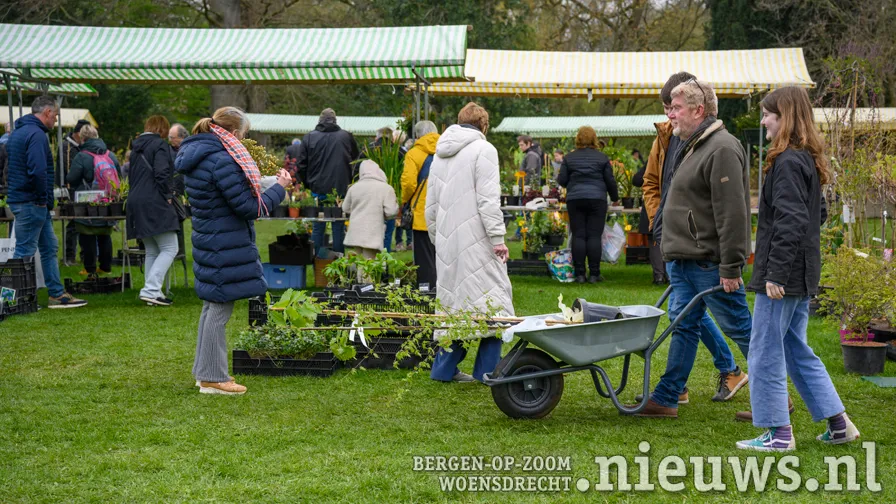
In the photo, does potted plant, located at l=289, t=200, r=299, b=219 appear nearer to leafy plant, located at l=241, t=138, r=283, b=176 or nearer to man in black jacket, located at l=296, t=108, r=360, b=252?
man in black jacket, located at l=296, t=108, r=360, b=252

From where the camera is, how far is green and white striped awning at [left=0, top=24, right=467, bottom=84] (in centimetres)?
1016

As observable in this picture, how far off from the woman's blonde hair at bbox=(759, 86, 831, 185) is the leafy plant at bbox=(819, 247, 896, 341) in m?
2.26

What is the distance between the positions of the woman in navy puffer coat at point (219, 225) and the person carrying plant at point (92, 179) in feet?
18.1

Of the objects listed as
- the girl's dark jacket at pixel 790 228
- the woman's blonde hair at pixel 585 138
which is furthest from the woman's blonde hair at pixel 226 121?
the woman's blonde hair at pixel 585 138

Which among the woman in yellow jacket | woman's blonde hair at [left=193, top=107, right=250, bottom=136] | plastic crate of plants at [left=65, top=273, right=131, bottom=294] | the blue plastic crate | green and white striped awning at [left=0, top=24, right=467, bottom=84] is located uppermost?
green and white striped awning at [left=0, top=24, right=467, bottom=84]

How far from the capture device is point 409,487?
410cm

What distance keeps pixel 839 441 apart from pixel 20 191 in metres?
7.51

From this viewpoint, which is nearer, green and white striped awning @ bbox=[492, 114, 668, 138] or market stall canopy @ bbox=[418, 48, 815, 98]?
market stall canopy @ bbox=[418, 48, 815, 98]

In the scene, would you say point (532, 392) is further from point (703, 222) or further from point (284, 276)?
point (284, 276)

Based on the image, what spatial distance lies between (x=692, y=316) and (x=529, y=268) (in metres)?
7.36

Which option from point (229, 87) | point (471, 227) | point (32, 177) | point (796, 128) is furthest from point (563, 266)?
point (229, 87)

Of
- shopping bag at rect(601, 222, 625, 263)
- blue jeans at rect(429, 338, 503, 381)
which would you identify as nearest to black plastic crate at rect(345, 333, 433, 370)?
blue jeans at rect(429, 338, 503, 381)

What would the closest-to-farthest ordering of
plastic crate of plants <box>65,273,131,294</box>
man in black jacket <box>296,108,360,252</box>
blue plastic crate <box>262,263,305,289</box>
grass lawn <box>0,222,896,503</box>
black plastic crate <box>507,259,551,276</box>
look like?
1. grass lawn <box>0,222,896,503</box>
2. blue plastic crate <box>262,263,305,289</box>
3. plastic crate of plants <box>65,273,131,294</box>
4. man in black jacket <box>296,108,360,252</box>
5. black plastic crate <box>507,259,551,276</box>

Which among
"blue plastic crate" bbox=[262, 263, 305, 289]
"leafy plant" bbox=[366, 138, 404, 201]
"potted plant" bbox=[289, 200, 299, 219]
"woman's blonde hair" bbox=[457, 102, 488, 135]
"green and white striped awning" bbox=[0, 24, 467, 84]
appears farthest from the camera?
"blue plastic crate" bbox=[262, 263, 305, 289]
